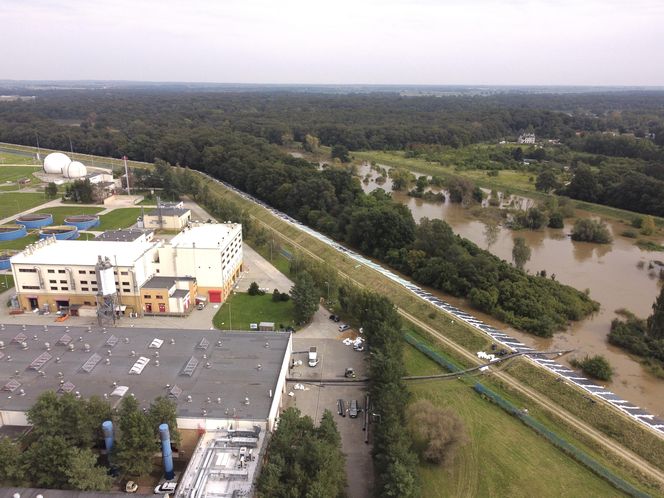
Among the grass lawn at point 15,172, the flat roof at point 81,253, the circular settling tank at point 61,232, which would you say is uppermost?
the flat roof at point 81,253

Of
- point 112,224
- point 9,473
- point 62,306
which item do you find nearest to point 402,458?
point 9,473

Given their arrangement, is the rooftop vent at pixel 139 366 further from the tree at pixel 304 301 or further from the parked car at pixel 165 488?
the tree at pixel 304 301

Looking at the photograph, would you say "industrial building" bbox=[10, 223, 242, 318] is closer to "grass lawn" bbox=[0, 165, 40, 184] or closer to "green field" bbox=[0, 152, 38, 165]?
"grass lawn" bbox=[0, 165, 40, 184]

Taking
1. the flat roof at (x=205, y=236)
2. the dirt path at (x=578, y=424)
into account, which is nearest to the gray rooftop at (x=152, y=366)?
the flat roof at (x=205, y=236)

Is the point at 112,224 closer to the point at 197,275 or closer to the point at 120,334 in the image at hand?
the point at 197,275

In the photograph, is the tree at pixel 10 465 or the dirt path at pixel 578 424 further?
the dirt path at pixel 578 424

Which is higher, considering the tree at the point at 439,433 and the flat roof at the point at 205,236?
the flat roof at the point at 205,236

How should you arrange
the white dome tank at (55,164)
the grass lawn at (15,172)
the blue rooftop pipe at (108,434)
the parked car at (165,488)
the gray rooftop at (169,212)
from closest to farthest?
1. the parked car at (165,488)
2. the blue rooftop pipe at (108,434)
3. the gray rooftop at (169,212)
4. the grass lawn at (15,172)
5. the white dome tank at (55,164)

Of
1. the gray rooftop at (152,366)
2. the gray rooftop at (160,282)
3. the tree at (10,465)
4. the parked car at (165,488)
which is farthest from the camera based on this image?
the gray rooftop at (160,282)
